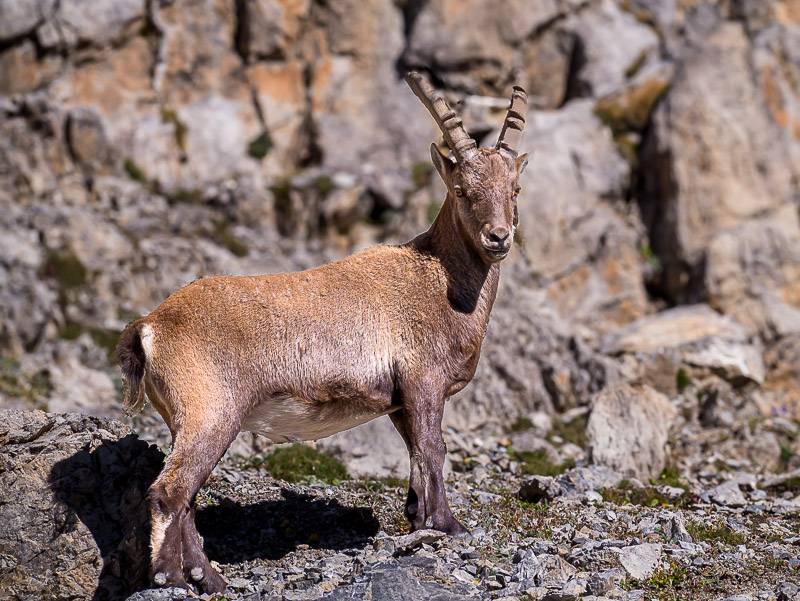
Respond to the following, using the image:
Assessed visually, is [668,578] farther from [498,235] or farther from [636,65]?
[636,65]

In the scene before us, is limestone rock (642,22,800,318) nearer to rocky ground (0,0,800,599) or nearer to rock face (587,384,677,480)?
rocky ground (0,0,800,599)

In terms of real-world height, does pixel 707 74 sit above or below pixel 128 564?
above

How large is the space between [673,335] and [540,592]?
14682mm

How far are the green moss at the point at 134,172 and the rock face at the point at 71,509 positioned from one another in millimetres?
19857

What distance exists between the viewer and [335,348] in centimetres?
999

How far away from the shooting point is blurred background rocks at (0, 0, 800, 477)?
2105cm

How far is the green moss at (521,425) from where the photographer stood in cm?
1824

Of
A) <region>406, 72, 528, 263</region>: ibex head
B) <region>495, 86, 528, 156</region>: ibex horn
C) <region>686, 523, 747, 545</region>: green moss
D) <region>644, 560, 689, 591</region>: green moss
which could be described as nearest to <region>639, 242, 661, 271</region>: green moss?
<region>686, 523, 747, 545</region>: green moss

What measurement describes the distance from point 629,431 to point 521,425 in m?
3.16

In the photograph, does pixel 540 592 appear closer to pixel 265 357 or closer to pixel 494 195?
pixel 265 357

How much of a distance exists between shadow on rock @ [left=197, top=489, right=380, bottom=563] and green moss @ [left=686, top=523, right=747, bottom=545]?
3576mm

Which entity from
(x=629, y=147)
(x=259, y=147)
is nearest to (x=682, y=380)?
(x=629, y=147)

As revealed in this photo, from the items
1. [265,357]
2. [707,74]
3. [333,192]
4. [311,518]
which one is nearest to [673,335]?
[707,74]

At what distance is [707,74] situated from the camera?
2742cm
